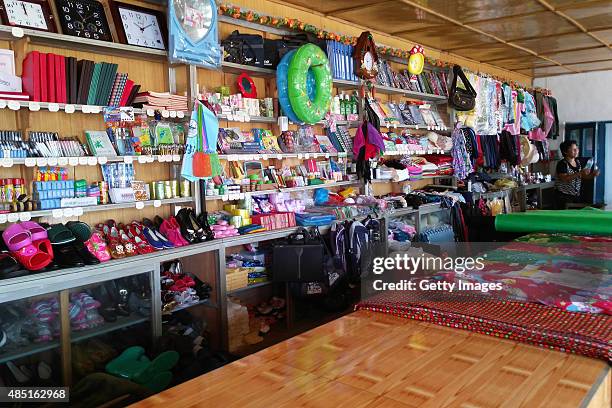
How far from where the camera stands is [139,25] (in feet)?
13.3

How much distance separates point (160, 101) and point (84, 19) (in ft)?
2.46

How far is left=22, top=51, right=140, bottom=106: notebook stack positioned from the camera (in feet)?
11.2

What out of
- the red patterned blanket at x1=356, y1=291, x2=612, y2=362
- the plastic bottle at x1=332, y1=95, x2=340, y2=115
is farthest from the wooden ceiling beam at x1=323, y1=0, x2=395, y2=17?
the red patterned blanket at x1=356, y1=291, x2=612, y2=362

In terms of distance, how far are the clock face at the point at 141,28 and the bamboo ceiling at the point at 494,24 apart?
1817 millimetres

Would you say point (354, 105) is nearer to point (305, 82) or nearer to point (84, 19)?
point (305, 82)

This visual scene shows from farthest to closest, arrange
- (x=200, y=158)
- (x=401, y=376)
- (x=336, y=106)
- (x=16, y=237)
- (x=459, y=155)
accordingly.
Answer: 1. (x=459, y=155)
2. (x=336, y=106)
3. (x=200, y=158)
4. (x=16, y=237)
5. (x=401, y=376)

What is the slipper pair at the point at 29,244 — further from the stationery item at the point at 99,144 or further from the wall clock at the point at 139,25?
the wall clock at the point at 139,25

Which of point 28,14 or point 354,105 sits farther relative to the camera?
point 354,105

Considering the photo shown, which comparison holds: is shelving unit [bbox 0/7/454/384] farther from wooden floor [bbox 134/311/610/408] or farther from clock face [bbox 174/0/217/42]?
wooden floor [bbox 134/311/610/408]

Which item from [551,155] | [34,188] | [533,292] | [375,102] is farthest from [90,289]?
[551,155]

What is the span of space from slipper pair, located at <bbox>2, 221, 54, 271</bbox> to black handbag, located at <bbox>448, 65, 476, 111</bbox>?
19.9 feet

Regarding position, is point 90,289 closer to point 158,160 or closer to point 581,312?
point 158,160

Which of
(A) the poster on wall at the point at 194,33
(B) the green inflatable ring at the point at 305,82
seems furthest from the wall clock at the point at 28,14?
(B) the green inflatable ring at the point at 305,82

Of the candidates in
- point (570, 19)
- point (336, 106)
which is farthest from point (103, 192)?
point (570, 19)
